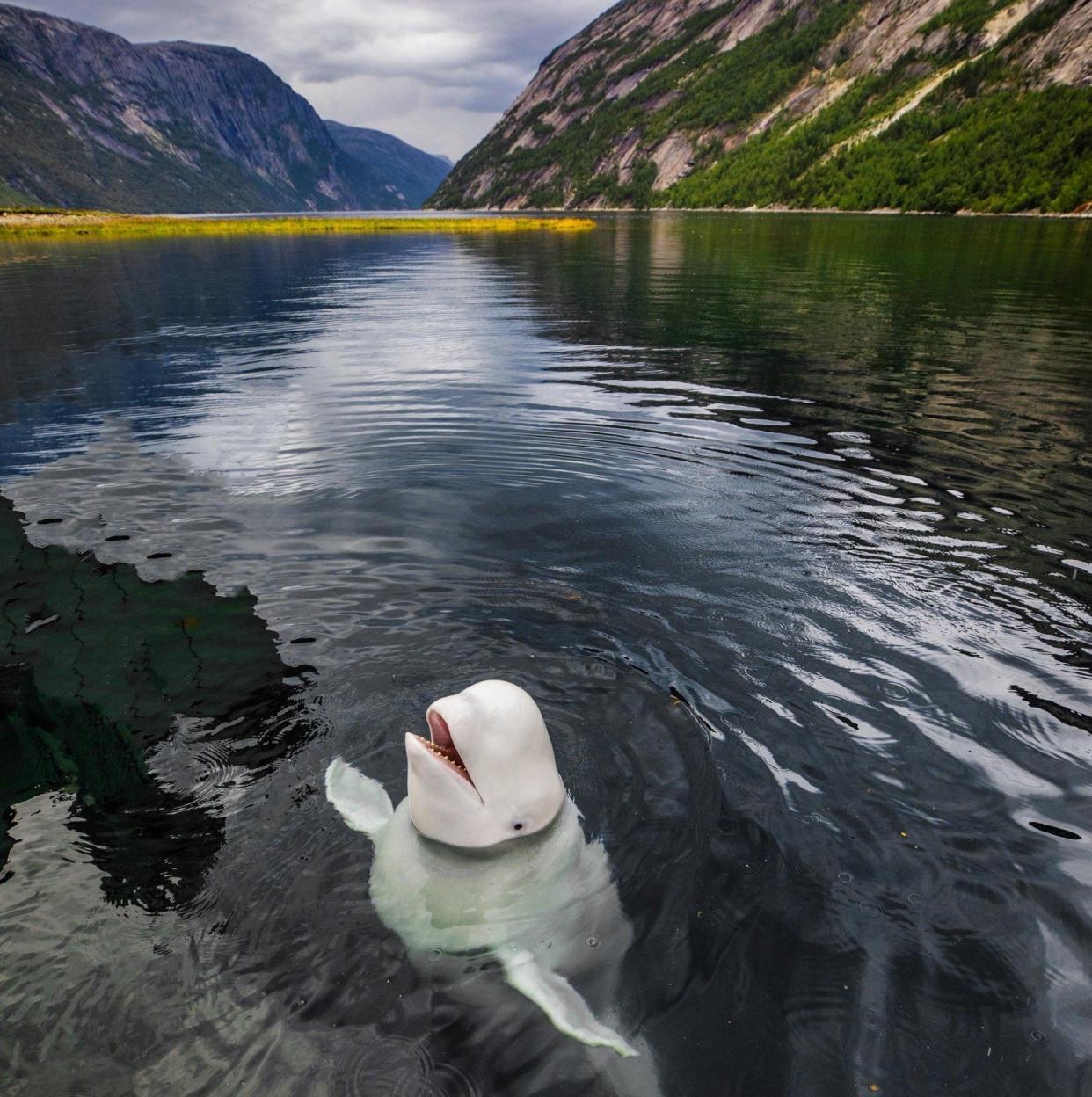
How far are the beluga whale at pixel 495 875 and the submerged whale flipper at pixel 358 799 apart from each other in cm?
21

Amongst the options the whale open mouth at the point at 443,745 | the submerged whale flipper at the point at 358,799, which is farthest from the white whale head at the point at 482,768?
the submerged whale flipper at the point at 358,799

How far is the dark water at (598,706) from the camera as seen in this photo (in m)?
3.60

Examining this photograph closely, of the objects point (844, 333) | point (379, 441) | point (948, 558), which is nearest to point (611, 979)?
point (948, 558)

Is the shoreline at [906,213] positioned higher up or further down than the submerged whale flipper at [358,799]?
higher up

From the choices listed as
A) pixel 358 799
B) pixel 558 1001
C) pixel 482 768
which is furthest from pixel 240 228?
pixel 558 1001

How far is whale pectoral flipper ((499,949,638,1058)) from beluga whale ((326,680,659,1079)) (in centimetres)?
1

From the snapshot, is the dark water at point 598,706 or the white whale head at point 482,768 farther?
the white whale head at point 482,768

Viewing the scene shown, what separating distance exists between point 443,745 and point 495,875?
0.85m

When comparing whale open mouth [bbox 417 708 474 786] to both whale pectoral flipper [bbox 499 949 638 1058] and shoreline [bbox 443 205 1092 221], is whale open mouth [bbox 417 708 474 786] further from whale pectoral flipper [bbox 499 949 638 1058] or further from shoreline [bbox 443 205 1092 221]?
shoreline [bbox 443 205 1092 221]

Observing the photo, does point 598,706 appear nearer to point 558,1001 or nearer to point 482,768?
point 482,768

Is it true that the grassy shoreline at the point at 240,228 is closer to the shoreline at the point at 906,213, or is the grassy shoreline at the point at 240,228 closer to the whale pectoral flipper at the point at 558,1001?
the shoreline at the point at 906,213

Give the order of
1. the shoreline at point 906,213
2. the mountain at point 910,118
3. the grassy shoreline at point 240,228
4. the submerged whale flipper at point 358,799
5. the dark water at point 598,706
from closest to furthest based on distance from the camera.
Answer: the dark water at point 598,706 < the submerged whale flipper at point 358,799 < the shoreline at point 906,213 < the grassy shoreline at point 240,228 < the mountain at point 910,118

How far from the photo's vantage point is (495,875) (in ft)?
13.8

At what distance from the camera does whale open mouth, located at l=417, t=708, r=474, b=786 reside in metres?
4.08
